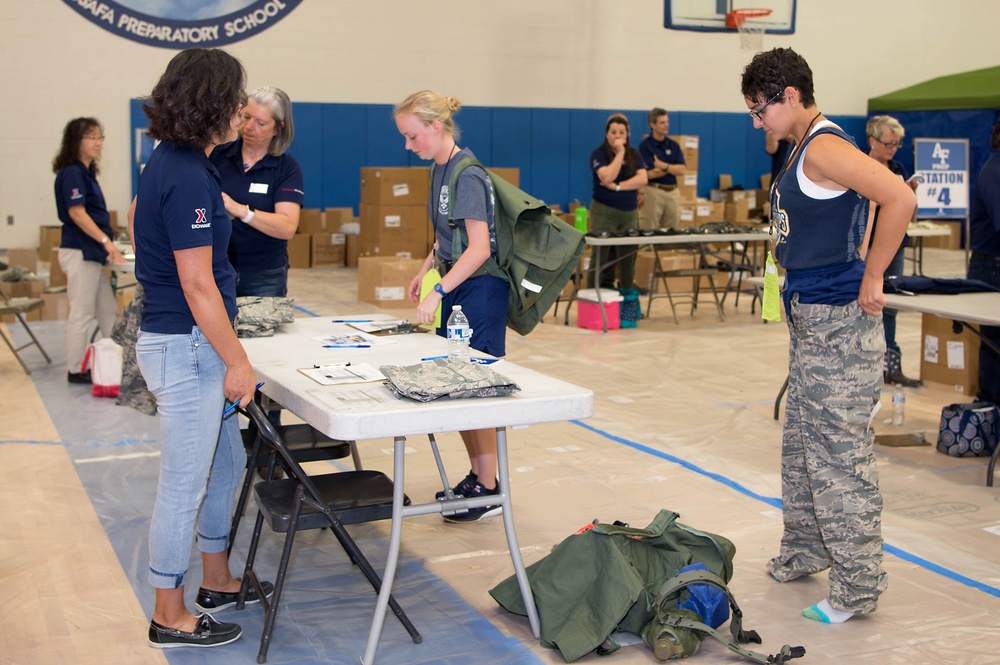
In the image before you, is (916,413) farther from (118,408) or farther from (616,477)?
(118,408)

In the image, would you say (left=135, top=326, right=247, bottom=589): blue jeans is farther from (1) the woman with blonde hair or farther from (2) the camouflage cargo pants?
(2) the camouflage cargo pants

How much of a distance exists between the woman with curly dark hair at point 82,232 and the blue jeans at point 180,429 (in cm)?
337

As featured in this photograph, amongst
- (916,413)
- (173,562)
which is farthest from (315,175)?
(173,562)

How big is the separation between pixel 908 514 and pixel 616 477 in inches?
44.3

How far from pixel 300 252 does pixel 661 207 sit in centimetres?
405

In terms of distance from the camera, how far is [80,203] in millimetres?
5660

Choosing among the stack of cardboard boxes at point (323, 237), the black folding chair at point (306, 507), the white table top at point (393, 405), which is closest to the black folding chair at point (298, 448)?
the black folding chair at point (306, 507)

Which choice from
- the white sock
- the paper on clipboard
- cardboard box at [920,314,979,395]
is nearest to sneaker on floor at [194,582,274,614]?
the paper on clipboard

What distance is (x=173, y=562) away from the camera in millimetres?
2689

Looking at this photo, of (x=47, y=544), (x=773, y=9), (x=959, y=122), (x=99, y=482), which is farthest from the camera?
(x=959, y=122)

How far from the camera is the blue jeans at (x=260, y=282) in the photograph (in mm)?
3998

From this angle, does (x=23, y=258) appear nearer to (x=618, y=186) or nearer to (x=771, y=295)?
(x=618, y=186)

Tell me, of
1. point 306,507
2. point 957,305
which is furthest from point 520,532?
point 957,305

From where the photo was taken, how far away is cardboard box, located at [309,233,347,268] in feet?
37.6
